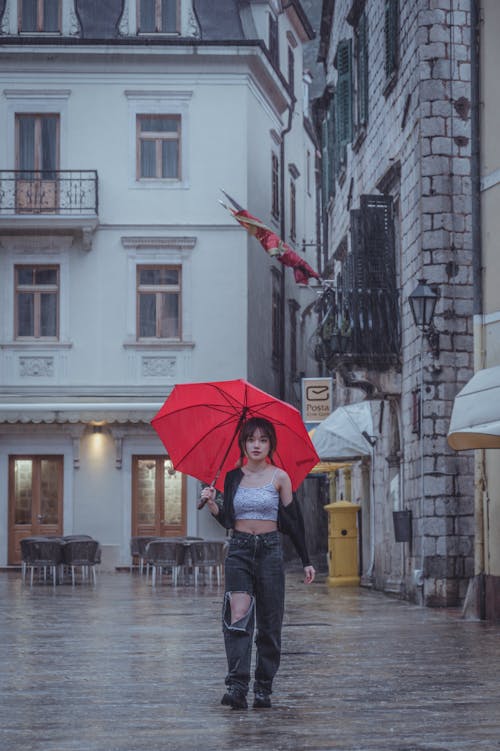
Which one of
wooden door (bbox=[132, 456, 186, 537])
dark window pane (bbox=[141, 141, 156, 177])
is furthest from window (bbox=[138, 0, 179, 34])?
wooden door (bbox=[132, 456, 186, 537])

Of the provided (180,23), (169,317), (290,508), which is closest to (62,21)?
(180,23)

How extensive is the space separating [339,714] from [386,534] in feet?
52.3

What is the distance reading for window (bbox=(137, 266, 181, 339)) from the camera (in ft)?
120

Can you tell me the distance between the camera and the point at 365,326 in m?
22.4

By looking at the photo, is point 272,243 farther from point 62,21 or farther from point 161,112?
point 62,21

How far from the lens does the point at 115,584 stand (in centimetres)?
2944

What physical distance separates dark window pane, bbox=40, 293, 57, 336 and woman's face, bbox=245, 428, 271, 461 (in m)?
27.7

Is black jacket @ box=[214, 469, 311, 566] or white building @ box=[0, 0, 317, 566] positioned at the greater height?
white building @ box=[0, 0, 317, 566]

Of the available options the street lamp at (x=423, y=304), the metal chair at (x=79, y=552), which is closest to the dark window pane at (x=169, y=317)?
the metal chair at (x=79, y=552)

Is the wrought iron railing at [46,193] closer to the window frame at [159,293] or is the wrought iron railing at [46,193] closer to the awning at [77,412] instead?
the window frame at [159,293]

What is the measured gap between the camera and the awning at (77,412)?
35406mm

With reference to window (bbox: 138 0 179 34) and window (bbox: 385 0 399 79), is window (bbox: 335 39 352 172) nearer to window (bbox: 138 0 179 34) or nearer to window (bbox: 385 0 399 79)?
window (bbox: 385 0 399 79)

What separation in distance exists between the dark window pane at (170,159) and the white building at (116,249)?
35 millimetres

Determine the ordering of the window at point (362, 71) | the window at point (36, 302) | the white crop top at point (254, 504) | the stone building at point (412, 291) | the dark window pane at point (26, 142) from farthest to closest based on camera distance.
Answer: the dark window pane at point (26, 142)
the window at point (36, 302)
the window at point (362, 71)
the stone building at point (412, 291)
the white crop top at point (254, 504)
